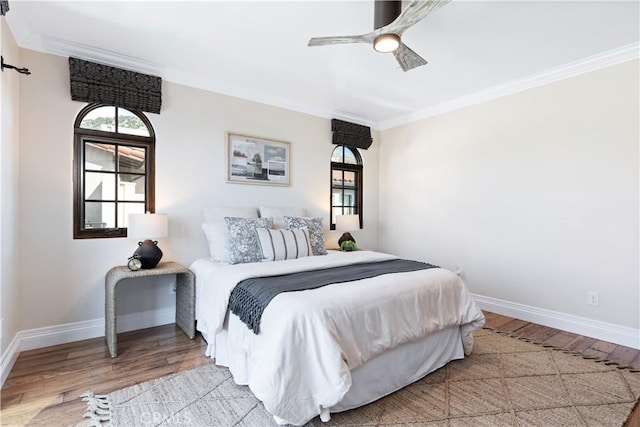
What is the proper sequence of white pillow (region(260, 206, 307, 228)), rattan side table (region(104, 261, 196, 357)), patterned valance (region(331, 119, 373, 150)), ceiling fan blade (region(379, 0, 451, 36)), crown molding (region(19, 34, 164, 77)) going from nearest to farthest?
ceiling fan blade (region(379, 0, 451, 36))
rattan side table (region(104, 261, 196, 357))
crown molding (region(19, 34, 164, 77))
white pillow (region(260, 206, 307, 228))
patterned valance (region(331, 119, 373, 150))

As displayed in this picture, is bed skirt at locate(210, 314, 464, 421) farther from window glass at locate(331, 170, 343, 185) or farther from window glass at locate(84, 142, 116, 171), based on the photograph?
window glass at locate(331, 170, 343, 185)

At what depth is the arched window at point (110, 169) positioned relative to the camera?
2.89 metres

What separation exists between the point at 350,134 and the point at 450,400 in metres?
3.57

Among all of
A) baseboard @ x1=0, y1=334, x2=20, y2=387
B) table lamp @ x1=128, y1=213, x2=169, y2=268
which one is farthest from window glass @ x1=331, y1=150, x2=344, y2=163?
baseboard @ x1=0, y1=334, x2=20, y2=387

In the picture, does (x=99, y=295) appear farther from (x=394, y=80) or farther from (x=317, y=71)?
(x=394, y=80)

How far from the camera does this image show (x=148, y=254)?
9.23 ft

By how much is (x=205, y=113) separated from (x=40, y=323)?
2425mm

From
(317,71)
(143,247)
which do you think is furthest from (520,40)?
(143,247)

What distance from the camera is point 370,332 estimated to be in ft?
6.24

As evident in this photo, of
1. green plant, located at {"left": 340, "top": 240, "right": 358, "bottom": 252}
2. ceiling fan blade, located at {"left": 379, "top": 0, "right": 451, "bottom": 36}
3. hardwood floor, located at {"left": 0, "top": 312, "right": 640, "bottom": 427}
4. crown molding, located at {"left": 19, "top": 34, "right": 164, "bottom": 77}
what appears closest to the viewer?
ceiling fan blade, located at {"left": 379, "top": 0, "right": 451, "bottom": 36}

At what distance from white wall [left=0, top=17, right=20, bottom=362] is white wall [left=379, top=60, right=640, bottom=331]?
14.0 feet

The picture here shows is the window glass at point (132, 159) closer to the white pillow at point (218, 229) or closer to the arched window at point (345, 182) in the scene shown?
the white pillow at point (218, 229)

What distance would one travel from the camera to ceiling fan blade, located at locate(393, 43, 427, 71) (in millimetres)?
2328

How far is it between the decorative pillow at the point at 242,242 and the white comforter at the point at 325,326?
342mm
